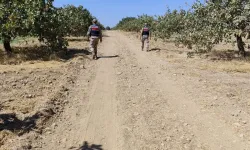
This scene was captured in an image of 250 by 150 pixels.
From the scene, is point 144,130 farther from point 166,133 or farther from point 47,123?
point 47,123

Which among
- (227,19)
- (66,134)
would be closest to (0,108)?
(66,134)

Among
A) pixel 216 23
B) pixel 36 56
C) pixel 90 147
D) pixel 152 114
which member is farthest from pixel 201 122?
pixel 36 56

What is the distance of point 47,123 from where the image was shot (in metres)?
7.19

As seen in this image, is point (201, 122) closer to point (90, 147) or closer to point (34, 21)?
point (90, 147)

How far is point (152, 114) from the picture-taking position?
767 cm

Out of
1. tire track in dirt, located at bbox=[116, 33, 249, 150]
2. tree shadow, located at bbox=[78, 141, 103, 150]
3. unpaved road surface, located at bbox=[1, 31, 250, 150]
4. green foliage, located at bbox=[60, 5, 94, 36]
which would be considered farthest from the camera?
green foliage, located at bbox=[60, 5, 94, 36]

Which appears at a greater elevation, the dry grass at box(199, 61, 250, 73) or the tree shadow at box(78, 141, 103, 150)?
the dry grass at box(199, 61, 250, 73)

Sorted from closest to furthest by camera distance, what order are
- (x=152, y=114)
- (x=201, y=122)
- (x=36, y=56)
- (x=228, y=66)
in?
1. (x=201, y=122)
2. (x=152, y=114)
3. (x=228, y=66)
4. (x=36, y=56)

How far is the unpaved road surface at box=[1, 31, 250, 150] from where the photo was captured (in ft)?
20.4

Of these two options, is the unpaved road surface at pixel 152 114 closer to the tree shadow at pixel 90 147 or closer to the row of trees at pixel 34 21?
the tree shadow at pixel 90 147

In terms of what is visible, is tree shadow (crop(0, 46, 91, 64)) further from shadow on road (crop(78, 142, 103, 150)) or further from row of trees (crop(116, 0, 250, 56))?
shadow on road (crop(78, 142, 103, 150))

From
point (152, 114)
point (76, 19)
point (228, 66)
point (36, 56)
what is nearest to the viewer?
point (152, 114)

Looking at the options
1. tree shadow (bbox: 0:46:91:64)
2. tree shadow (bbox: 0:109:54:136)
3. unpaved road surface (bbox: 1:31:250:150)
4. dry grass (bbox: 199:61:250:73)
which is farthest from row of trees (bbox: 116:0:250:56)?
tree shadow (bbox: 0:109:54:136)

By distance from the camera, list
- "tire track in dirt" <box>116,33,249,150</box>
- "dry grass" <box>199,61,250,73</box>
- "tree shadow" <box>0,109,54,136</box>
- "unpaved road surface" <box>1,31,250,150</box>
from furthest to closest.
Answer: "dry grass" <box>199,61,250,73</box> < "tree shadow" <box>0,109,54,136</box> < "unpaved road surface" <box>1,31,250,150</box> < "tire track in dirt" <box>116,33,249,150</box>
